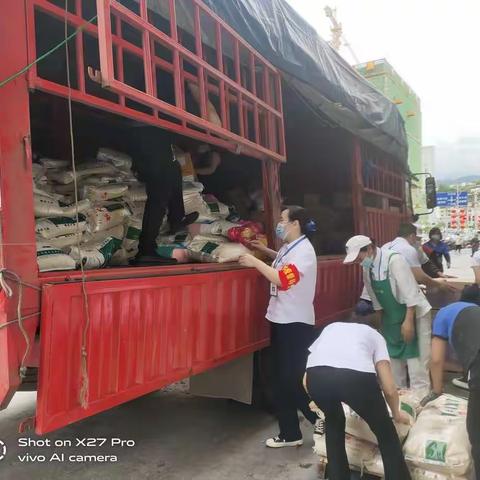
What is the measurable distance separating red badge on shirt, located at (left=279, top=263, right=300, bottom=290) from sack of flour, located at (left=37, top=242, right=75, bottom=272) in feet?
4.01

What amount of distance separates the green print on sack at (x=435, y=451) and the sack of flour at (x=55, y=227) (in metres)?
1.97

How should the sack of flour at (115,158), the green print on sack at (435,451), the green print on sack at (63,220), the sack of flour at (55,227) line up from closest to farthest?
the green print on sack at (435,451)
the sack of flour at (55,227)
the green print on sack at (63,220)
the sack of flour at (115,158)

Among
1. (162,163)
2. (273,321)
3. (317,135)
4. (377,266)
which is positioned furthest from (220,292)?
(317,135)

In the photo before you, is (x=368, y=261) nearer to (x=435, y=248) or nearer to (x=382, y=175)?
(x=382, y=175)

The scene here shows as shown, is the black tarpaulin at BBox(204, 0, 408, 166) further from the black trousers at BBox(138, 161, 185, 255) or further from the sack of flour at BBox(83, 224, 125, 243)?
the sack of flour at BBox(83, 224, 125, 243)

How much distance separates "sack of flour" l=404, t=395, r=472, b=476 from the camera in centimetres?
221

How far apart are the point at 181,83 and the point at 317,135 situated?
10.4 feet

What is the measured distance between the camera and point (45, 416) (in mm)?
1810

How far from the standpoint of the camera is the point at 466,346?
2301mm

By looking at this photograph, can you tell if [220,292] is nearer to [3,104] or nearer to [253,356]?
[253,356]

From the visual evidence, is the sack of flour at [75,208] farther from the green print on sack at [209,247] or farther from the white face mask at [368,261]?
the white face mask at [368,261]

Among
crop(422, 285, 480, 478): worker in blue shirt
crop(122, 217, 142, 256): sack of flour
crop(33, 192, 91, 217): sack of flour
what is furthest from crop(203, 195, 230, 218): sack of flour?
crop(422, 285, 480, 478): worker in blue shirt

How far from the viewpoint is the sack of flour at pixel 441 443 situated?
2.21m

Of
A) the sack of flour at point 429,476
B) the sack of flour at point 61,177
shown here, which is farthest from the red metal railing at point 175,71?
the sack of flour at point 429,476
